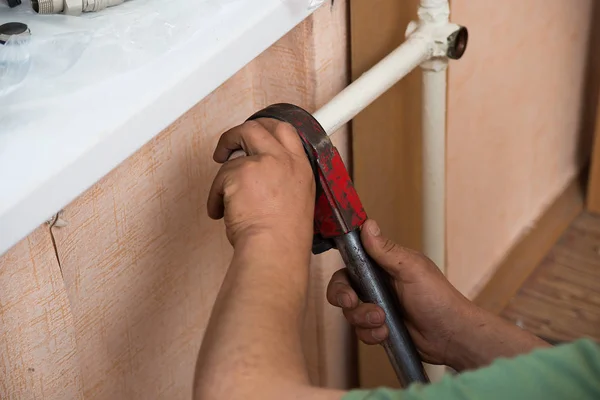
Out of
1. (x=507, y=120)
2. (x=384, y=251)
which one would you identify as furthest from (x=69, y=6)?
(x=507, y=120)

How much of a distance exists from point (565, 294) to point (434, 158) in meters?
0.74

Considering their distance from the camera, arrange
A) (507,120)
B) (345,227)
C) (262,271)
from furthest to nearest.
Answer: (507,120) → (345,227) → (262,271)

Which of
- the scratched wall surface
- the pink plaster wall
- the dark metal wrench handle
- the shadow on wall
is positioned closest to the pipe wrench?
the dark metal wrench handle

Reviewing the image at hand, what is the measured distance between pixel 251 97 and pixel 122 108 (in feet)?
1.12

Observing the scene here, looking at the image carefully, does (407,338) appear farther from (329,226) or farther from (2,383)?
(2,383)

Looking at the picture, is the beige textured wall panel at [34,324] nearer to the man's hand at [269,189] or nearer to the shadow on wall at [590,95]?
the man's hand at [269,189]

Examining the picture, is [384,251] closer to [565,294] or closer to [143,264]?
[143,264]

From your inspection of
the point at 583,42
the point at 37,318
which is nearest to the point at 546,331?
the point at 583,42

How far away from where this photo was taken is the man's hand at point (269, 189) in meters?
0.64

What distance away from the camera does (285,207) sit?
0.65m

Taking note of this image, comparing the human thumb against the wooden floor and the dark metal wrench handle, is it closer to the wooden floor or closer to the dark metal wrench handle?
the dark metal wrench handle

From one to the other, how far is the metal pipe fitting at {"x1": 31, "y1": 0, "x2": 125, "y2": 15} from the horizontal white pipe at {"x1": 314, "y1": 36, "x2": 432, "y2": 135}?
0.72 feet

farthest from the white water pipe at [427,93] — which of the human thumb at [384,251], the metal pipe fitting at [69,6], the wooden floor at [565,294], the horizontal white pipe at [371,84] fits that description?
the wooden floor at [565,294]

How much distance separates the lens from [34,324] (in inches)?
26.7
